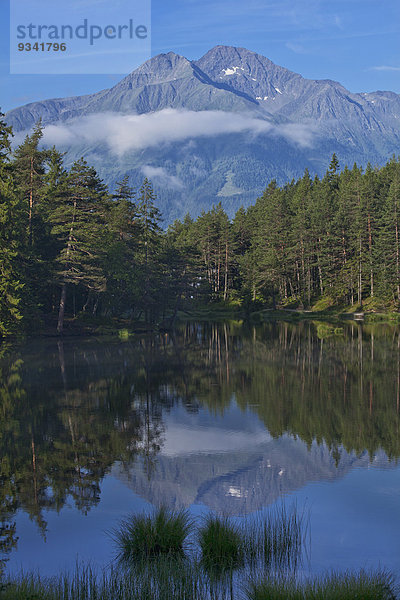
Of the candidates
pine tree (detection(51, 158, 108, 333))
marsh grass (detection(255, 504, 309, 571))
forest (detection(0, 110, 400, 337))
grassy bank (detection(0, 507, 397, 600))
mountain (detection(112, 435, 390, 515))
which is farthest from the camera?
pine tree (detection(51, 158, 108, 333))

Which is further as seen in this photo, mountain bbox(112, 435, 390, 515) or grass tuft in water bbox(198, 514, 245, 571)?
mountain bbox(112, 435, 390, 515)

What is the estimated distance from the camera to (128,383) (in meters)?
37.0

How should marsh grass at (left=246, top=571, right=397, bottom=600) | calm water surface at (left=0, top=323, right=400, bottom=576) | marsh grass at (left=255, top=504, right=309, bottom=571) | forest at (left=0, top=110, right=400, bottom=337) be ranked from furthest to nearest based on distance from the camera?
forest at (left=0, top=110, right=400, bottom=337)
calm water surface at (left=0, top=323, right=400, bottom=576)
marsh grass at (left=255, top=504, right=309, bottom=571)
marsh grass at (left=246, top=571, right=397, bottom=600)

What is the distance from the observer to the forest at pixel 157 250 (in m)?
63.1

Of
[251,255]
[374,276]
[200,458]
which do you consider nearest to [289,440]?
[200,458]

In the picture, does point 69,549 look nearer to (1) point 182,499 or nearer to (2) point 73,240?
(1) point 182,499

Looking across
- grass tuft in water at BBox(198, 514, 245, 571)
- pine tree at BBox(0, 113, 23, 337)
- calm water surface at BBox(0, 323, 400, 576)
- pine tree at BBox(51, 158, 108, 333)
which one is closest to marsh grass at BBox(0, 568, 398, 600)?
grass tuft in water at BBox(198, 514, 245, 571)

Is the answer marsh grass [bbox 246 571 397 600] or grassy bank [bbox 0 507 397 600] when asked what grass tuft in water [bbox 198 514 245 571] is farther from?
marsh grass [bbox 246 571 397 600]

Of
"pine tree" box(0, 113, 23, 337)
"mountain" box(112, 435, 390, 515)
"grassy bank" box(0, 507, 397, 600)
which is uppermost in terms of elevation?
"pine tree" box(0, 113, 23, 337)

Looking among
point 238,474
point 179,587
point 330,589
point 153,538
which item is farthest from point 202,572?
point 238,474

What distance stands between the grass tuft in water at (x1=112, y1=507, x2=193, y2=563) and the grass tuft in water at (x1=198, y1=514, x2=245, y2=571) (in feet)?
1.61

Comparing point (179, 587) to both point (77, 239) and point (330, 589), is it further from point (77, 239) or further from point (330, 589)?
point (77, 239)

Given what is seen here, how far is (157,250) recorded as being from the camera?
86.2 meters

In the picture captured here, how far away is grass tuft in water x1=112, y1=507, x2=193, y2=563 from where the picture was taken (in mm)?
13195
